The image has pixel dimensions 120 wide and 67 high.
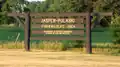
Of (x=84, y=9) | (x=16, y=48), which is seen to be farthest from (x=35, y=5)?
(x=16, y=48)

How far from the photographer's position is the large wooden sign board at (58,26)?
2006 centimetres

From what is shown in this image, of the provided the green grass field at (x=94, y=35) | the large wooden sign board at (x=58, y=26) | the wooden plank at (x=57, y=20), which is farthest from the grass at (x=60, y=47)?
the wooden plank at (x=57, y=20)

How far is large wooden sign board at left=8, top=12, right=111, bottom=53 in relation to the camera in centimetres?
2006

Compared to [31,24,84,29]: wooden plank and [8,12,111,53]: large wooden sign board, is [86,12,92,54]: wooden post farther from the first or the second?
[31,24,84,29]: wooden plank

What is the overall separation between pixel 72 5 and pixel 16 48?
21567 millimetres

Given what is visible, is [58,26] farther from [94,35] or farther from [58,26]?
[94,35]

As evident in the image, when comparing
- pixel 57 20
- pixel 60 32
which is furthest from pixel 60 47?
pixel 57 20

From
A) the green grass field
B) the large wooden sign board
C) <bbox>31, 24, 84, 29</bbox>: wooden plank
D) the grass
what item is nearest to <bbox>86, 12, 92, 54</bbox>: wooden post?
the large wooden sign board

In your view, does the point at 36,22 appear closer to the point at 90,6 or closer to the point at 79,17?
the point at 79,17

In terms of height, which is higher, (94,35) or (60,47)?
(94,35)

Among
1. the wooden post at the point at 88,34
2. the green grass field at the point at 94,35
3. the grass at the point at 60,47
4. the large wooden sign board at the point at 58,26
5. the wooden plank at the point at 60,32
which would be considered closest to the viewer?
the wooden post at the point at 88,34

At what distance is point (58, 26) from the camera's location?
20672 mm

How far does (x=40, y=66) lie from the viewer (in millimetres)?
13852

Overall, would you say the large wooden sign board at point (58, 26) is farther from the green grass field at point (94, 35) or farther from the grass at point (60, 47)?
the green grass field at point (94, 35)
